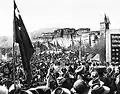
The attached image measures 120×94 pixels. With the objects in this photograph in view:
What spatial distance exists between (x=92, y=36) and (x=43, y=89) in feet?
339

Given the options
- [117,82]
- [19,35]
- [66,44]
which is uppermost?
[19,35]

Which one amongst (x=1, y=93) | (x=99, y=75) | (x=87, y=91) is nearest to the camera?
(x=1, y=93)

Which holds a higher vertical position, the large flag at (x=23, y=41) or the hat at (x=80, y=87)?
the large flag at (x=23, y=41)

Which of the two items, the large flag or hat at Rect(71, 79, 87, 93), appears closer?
hat at Rect(71, 79, 87, 93)

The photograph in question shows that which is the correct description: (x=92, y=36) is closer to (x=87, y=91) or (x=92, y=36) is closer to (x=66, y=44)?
(x=66, y=44)

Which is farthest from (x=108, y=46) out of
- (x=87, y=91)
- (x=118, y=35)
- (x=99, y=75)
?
(x=87, y=91)

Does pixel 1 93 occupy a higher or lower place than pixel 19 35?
lower

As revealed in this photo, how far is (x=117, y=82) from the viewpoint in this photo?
983 centimetres

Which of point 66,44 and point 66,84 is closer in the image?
point 66,84

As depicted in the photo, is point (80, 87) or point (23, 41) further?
point (23, 41)

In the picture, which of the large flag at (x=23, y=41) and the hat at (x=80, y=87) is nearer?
the hat at (x=80, y=87)

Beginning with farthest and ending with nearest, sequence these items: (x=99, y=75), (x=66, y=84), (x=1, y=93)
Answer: (x=99, y=75) < (x=66, y=84) < (x=1, y=93)

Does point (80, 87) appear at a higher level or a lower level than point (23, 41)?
lower

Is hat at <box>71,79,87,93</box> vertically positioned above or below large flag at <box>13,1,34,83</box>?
below
